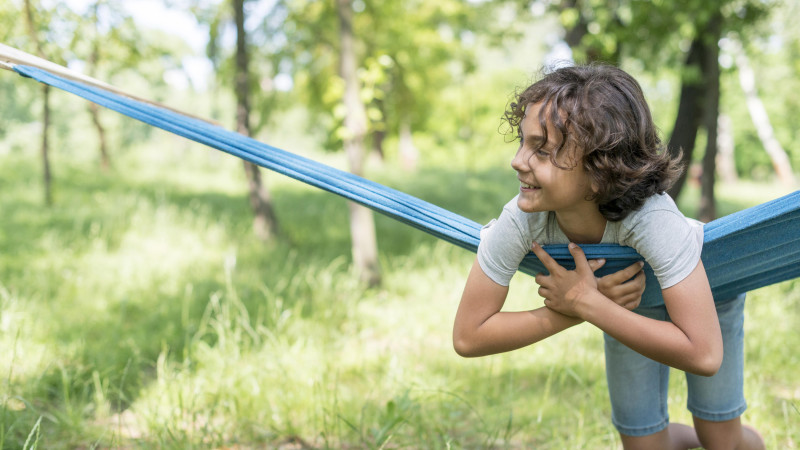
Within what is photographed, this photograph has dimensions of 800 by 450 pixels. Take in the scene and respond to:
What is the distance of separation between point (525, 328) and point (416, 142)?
A: 2736 centimetres

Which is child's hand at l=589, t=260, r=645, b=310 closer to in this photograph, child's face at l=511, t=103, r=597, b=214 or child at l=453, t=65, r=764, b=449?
child at l=453, t=65, r=764, b=449

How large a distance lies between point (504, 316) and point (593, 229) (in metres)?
0.29

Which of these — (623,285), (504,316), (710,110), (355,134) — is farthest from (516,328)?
(710,110)

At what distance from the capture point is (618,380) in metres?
1.78

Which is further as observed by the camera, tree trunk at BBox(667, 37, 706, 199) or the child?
tree trunk at BBox(667, 37, 706, 199)

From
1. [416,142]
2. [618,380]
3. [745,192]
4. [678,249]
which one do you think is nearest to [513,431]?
[618,380]

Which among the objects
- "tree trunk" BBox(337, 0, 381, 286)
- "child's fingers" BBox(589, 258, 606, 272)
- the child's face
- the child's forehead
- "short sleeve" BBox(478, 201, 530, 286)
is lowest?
"child's fingers" BBox(589, 258, 606, 272)

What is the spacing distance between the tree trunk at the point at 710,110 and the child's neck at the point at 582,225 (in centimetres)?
432

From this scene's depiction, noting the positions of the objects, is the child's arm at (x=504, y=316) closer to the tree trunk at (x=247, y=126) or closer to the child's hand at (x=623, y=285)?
the child's hand at (x=623, y=285)

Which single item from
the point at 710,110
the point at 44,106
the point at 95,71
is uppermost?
the point at 95,71

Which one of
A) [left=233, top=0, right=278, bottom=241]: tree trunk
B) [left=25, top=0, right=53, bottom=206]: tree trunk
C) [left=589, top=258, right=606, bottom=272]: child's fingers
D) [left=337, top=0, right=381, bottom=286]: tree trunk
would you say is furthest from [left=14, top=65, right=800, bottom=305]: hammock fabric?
[left=25, top=0, right=53, bottom=206]: tree trunk

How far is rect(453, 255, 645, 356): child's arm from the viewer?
1385 millimetres

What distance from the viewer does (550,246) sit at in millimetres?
1448

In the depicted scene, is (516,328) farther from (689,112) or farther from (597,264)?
(689,112)
